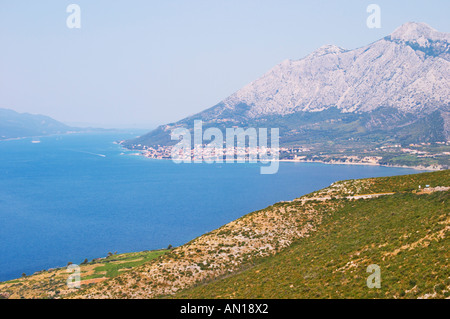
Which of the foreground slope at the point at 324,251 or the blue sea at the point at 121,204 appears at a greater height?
the foreground slope at the point at 324,251

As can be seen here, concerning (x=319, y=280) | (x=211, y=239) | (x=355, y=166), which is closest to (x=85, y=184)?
(x=355, y=166)

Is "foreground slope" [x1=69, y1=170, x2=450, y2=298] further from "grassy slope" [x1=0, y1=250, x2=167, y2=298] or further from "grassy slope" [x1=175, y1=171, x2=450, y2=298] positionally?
"grassy slope" [x1=0, y1=250, x2=167, y2=298]

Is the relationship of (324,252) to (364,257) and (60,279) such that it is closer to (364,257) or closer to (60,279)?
(364,257)

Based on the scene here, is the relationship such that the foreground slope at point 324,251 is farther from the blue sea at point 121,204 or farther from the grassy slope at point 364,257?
the blue sea at point 121,204

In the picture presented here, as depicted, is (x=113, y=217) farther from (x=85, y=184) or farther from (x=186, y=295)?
(x=186, y=295)

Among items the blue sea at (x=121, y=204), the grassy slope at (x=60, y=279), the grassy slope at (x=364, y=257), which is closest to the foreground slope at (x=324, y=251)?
the grassy slope at (x=364, y=257)
